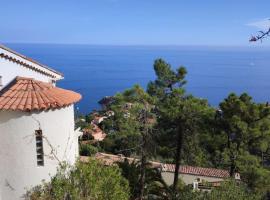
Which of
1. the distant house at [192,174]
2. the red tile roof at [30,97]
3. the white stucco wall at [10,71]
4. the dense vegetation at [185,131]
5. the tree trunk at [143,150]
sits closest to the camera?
the red tile roof at [30,97]

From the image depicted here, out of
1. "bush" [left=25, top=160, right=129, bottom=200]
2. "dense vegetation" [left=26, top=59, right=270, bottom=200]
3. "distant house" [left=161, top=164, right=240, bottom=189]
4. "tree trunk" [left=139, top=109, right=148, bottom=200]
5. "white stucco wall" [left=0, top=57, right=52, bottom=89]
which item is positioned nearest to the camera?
"bush" [left=25, top=160, right=129, bottom=200]

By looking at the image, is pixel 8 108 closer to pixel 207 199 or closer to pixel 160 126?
pixel 207 199

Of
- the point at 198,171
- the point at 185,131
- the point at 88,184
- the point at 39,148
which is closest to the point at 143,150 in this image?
the point at 185,131

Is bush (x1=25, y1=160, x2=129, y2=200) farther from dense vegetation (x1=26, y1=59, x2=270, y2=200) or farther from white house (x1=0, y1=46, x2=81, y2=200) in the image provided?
dense vegetation (x1=26, y1=59, x2=270, y2=200)

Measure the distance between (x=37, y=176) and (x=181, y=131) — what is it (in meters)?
11.4

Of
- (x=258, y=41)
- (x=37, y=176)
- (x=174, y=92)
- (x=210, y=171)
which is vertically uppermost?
(x=258, y=41)

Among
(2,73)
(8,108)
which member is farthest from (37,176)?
(2,73)

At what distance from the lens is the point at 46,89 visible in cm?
1305

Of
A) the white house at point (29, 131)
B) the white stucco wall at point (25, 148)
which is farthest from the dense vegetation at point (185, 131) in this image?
Result: the white stucco wall at point (25, 148)

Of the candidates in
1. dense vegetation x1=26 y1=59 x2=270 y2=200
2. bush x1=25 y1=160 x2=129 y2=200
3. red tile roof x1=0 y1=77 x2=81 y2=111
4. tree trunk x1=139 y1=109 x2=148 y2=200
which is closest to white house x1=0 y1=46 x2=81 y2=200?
red tile roof x1=0 y1=77 x2=81 y2=111

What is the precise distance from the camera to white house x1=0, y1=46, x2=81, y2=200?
11.8m

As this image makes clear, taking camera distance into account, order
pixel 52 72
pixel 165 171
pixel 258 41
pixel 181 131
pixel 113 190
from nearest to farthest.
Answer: pixel 258 41
pixel 113 190
pixel 52 72
pixel 181 131
pixel 165 171

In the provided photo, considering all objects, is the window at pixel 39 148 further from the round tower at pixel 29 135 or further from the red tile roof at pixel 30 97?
the red tile roof at pixel 30 97

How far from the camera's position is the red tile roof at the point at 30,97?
38.6 ft
